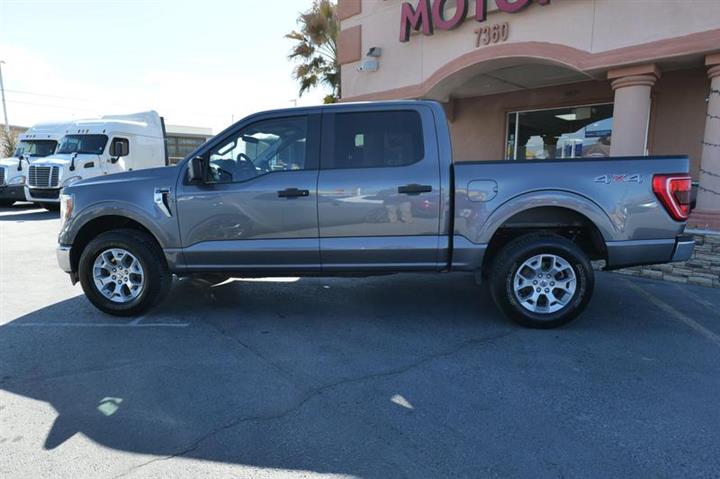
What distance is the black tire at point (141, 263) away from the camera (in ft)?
15.1

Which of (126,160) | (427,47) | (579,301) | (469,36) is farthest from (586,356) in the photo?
(126,160)

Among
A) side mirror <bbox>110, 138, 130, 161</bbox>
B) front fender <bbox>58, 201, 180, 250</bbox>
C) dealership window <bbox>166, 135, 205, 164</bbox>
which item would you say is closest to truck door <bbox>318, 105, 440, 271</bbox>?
front fender <bbox>58, 201, 180, 250</bbox>

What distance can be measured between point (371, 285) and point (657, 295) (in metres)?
3.62

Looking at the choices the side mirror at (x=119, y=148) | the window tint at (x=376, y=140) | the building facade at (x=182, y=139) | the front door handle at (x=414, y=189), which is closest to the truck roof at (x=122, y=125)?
A: the side mirror at (x=119, y=148)

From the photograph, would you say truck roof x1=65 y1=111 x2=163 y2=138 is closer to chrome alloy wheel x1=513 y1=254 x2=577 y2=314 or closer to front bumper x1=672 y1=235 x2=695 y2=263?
chrome alloy wheel x1=513 y1=254 x2=577 y2=314

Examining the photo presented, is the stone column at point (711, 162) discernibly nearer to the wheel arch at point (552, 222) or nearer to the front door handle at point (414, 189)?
the wheel arch at point (552, 222)

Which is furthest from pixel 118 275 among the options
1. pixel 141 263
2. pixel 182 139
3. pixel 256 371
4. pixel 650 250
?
pixel 182 139

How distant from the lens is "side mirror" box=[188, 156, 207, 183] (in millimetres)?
4328

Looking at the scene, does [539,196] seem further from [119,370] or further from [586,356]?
[119,370]

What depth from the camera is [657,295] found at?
19.0ft

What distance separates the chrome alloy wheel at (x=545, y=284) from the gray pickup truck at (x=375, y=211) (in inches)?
0.5

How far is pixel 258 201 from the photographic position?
4.44 m

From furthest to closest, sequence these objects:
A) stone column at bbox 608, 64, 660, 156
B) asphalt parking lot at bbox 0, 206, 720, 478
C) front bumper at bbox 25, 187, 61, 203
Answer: front bumper at bbox 25, 187, 61, 203
stone column at bbox 608, 64, 660, 156
asphalt parking lot at bbox 0, 206, 720, 478

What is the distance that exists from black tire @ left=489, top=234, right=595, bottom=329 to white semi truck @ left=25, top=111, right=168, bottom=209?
12.7m
